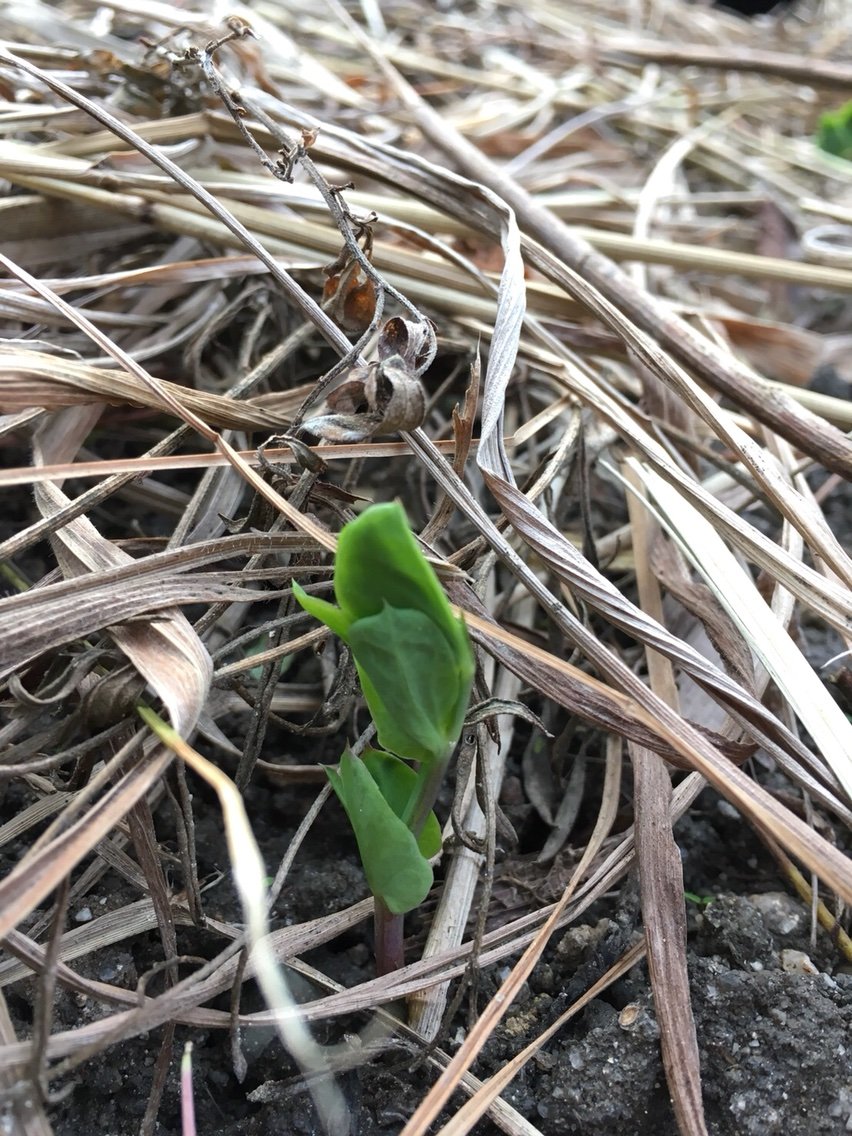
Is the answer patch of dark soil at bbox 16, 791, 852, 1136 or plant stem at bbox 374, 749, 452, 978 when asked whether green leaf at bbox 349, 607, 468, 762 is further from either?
patch of dark soil at bbox 16, 791, 852, 1136

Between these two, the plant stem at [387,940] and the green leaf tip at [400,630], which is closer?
the green leaf tip at [400,630]

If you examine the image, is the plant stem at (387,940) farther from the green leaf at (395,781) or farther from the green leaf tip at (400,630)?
the green leaf tip at (400,630)

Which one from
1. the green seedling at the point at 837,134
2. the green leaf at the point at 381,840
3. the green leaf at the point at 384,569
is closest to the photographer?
the green leaf at the point at 384,569

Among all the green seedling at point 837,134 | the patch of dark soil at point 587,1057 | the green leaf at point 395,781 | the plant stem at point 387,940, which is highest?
the green seedling at point 837,134

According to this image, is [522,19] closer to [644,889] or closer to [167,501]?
[167,501]

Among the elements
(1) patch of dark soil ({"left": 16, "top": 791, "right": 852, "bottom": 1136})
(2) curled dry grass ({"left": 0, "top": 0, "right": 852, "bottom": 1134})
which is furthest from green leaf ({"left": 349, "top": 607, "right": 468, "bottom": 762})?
(1) patch of dark soil ({"left": 16, "top": 791, "right": 852, "bottom": 1136})

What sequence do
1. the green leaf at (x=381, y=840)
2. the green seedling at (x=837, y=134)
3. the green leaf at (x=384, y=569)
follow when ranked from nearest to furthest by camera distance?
1. the green leaf at (x=384, y=569)
2. the green leaf at (x=381, y=840)
3. the green seedling at (x=837, y=134)

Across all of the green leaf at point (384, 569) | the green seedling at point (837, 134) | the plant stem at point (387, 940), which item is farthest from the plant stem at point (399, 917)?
the green seedling at point (837, 134)

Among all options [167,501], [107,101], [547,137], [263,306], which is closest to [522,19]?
[547,137]
